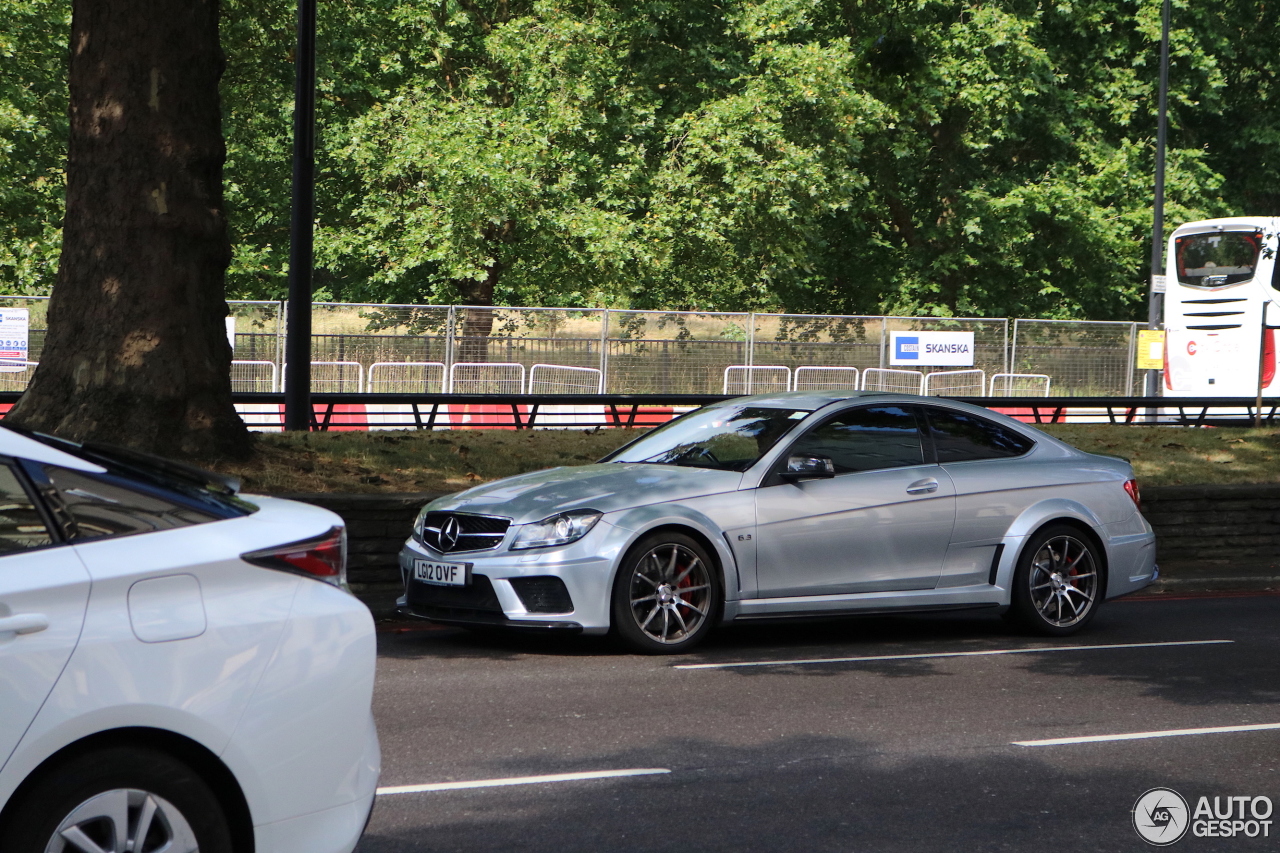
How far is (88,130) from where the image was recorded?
10.5 m

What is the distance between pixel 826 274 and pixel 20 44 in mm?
20408

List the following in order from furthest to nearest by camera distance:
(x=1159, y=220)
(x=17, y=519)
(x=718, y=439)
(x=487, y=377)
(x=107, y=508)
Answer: (x=1159, y=220) < (x=487, y=377) < (x=718, y=439) < (x=107, y=508) < (x=17, y=519)

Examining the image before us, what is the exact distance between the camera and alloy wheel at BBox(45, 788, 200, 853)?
338 centimetres

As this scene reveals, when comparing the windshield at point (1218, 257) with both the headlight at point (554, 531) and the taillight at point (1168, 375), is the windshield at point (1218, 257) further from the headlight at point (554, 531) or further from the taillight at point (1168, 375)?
the headlight at point (554, 531)

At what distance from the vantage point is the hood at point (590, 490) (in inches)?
316

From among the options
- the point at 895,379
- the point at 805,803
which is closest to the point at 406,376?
the point at 895,379

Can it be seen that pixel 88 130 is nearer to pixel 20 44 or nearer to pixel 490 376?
pixel 490 376

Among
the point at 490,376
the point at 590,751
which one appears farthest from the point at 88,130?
the point at 490,376

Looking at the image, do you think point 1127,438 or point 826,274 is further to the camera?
point 826,274

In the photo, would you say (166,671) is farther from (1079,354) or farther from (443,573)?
(1079,354)

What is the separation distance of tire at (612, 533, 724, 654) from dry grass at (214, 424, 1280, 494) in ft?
10.8

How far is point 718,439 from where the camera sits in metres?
8.98

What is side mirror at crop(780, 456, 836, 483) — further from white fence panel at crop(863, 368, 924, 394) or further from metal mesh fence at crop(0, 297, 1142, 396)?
white fence panel at crop(863, 368, 924, 394)

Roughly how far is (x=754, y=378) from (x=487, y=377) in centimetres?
534
